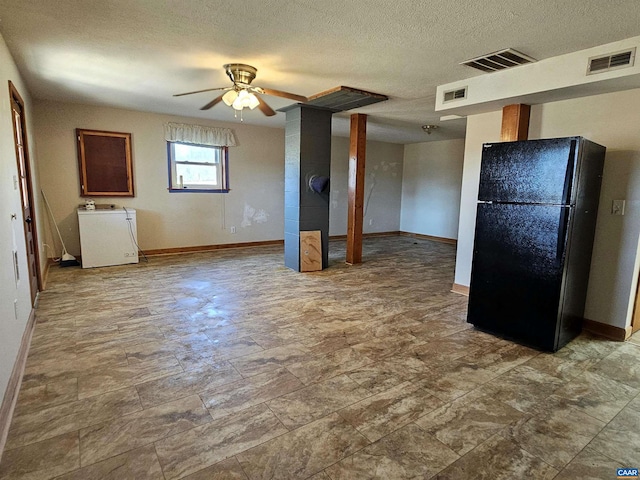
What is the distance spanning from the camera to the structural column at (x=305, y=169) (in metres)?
5.08

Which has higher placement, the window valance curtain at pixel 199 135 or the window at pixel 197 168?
the window valance curtain at pixel 199 135

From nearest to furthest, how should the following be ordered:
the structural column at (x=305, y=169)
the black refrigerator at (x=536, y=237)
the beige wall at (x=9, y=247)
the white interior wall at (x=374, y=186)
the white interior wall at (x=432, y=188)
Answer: the beige wall at (x=9, y=247), the black refrigerator at (x=536, y=237), the structural column at (x=305, y=169), the white interior wall at (x=432, y=188), the white interior wall at (x=374, y=186)

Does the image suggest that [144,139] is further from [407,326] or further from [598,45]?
[598,45]

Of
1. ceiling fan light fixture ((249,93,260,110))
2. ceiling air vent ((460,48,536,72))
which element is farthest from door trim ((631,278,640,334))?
ceiling fan light fixture ((249,93,260,110))

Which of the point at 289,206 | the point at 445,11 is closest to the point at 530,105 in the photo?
the point at 445,11

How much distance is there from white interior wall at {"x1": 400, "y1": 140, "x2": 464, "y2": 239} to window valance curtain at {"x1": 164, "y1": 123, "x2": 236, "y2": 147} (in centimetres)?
485

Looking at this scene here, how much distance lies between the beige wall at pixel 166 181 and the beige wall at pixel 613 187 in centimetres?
505

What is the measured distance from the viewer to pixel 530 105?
3559 mm

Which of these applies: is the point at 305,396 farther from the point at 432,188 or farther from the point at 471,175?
the point at 432,188

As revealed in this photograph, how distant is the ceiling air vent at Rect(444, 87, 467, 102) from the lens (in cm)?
365

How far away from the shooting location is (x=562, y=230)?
267 cm

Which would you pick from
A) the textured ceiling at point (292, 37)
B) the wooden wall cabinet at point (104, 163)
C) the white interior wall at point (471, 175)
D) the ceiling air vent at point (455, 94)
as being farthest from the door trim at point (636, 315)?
the wooden wall cabinet at point (104, 163)

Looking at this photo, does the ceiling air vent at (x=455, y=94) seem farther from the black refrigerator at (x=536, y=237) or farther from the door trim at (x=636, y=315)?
the door trim at (x=636, y=315)

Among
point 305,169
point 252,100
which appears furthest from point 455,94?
point 305,169
